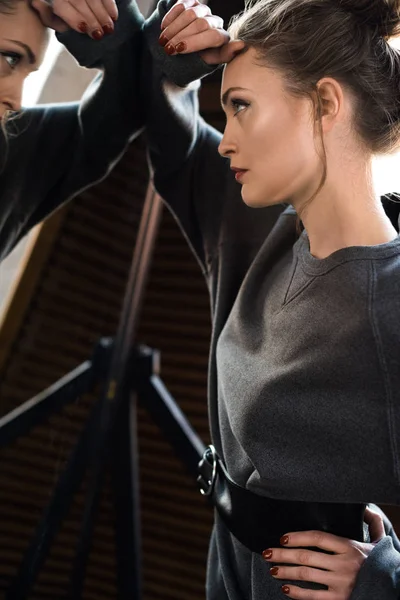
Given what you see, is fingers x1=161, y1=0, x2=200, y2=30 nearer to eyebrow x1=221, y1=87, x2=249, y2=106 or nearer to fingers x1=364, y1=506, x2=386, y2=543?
eyebrow x1=221, y1=87, x2=249, y2=106

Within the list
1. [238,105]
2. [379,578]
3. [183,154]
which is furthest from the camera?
[183,154]

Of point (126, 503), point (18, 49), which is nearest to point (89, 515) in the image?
point (126, 503)

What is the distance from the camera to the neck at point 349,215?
76 cm

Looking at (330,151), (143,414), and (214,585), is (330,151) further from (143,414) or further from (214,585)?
(143,414)

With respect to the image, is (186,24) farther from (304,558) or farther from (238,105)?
(304,558)

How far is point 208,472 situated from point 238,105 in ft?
1.33

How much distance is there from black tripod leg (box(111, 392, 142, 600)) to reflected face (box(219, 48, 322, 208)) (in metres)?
0.55

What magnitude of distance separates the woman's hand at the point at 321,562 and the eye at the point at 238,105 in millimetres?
432

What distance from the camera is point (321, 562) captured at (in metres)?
0.73

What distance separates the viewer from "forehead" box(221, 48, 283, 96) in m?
0.79

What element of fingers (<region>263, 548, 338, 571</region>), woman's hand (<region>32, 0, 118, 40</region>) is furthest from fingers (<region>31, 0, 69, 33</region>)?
fingers (<region>263, 548, 338, 571</region>)

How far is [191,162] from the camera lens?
1.02 meters

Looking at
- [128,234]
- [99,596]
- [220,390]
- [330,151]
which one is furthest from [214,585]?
[128,234]

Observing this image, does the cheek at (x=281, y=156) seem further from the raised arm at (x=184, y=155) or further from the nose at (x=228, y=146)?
the raised arm at (x=184, y=155)
